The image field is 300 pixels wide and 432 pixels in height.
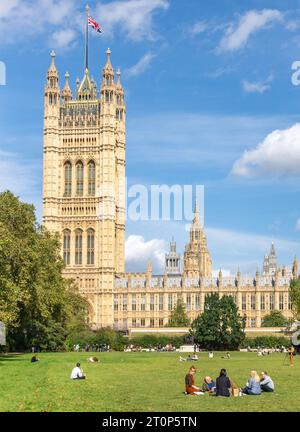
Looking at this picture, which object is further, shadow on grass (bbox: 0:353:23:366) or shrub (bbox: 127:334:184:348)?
shrub (bbox: 127:334:184:348)

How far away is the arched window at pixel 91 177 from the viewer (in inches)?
5221

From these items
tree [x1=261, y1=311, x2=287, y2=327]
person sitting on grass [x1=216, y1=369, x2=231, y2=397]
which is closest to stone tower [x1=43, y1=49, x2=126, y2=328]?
tree [x1=261, y1=311, x2=287, y2=327]

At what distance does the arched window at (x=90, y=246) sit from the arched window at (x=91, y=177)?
6.35 metres

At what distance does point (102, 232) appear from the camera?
428 feet

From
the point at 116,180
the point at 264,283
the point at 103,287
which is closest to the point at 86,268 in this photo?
the point at 103,287

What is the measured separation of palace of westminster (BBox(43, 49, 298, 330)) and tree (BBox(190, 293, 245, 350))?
44.0 meters

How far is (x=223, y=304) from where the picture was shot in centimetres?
8538

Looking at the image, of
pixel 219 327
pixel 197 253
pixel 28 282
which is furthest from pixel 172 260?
pixel 28 282

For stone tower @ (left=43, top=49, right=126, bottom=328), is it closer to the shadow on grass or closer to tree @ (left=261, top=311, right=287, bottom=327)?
tree @ (left=261, top=311, right=287, bottom=327)

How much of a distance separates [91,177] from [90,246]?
11257 millimetres

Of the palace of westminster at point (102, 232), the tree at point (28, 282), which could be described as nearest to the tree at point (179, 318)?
the palace of westminster at point (102, 232)

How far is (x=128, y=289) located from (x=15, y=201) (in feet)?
248

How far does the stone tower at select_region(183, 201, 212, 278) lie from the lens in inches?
6698
